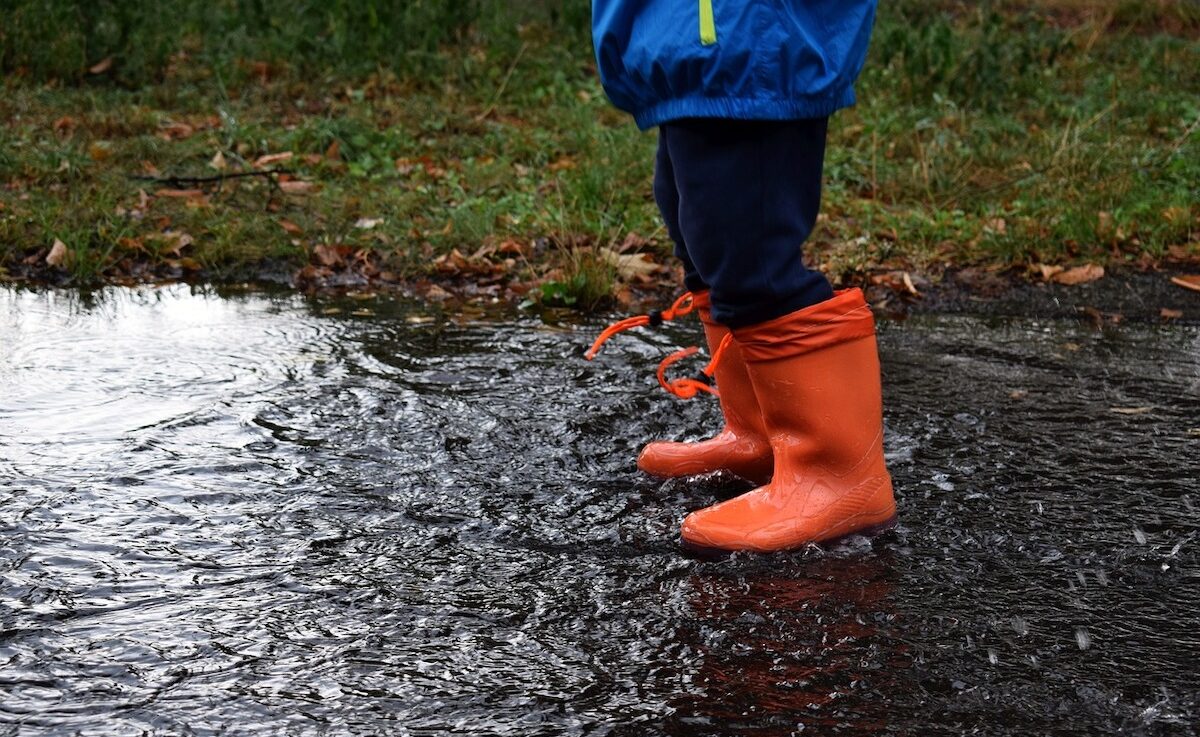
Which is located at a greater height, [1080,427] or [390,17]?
[390,17]

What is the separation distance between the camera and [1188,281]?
4430 mm

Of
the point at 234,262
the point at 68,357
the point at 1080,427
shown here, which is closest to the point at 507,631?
the point at 1080,427

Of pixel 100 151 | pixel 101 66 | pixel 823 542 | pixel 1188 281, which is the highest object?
pixel 101 66

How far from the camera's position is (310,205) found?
532 centimetres

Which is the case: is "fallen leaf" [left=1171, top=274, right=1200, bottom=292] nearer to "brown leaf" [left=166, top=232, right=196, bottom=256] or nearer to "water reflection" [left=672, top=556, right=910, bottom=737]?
"water reflection" [left=672, top=556, right=910, bottom=737]

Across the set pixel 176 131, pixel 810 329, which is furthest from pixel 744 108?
pixel 176 131

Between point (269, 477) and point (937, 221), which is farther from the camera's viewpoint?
point (937, 221)

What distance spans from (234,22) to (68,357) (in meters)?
5.75

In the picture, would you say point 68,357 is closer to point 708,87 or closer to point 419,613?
point 419,613

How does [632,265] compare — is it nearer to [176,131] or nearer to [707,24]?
[707,24]

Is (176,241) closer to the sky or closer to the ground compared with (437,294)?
closer to the sky

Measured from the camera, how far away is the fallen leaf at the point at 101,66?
7.28m

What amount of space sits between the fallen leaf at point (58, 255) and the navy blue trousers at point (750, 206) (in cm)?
300

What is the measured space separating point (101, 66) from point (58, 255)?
10.8 feet
